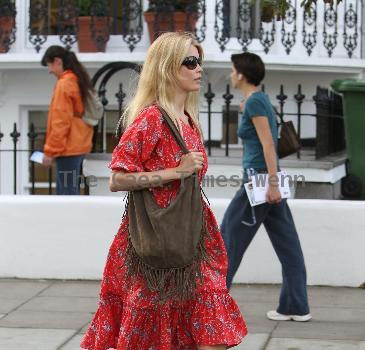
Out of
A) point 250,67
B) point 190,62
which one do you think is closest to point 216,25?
point 250,67

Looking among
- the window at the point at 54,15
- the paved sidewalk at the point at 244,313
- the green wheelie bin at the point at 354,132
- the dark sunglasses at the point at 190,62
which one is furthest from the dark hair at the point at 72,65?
the dark sunglasses at the point at 190,62

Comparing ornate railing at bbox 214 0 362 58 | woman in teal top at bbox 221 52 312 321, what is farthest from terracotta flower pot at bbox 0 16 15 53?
woman in teal top at bbox 221 52 312 321

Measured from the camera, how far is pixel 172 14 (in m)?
11.7

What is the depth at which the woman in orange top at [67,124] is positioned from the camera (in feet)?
29.1

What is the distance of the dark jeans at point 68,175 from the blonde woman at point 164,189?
166 inches

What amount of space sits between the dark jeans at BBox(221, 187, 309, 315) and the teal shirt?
0.20m

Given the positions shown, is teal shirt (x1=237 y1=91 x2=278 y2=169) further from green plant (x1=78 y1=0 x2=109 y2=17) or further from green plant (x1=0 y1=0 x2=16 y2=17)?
green plant (x1=0 y1=0 x2=16 y2=17)

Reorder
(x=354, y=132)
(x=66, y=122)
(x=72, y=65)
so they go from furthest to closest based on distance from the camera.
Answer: (x=354, y=132), (x=72, y=65), (x=66, y=122)

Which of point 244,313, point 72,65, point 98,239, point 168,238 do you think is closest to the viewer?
point 168,238

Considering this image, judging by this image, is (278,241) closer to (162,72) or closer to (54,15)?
(162,72)

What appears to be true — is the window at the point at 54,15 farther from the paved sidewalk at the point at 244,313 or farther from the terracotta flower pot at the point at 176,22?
the paved sidewalk at the point at 244,313

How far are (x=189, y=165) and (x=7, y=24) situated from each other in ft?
26.0

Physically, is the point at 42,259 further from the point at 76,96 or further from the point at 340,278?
the point at 340,278

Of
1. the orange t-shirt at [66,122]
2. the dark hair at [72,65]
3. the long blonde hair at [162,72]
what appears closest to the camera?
the long blonde hair at [162,72]
